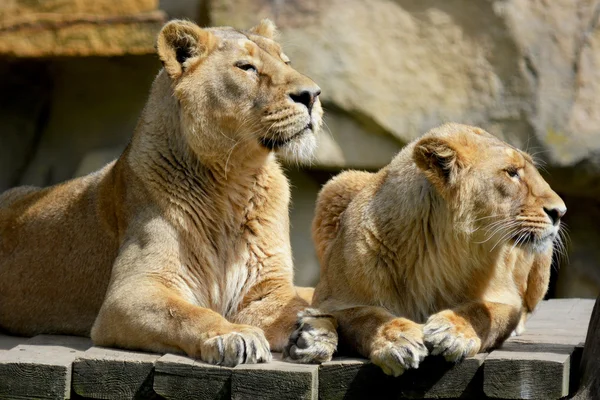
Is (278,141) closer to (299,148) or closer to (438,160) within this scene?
(299,148)

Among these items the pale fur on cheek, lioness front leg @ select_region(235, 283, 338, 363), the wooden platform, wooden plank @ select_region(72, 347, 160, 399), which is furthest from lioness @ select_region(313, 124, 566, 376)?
wooden plank @ select_region(72, 347, 160, 399)

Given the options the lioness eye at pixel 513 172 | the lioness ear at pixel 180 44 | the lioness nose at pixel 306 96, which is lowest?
the lioness eye at pixel 513 172

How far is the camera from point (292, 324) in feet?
15.9

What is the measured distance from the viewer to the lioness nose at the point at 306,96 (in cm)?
488


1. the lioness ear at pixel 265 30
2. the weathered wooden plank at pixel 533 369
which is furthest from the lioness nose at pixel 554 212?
the lioness ear at pixel 265 30

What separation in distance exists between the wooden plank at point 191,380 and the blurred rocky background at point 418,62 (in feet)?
13.6

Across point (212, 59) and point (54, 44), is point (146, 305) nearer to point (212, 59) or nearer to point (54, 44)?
point (212, 59)

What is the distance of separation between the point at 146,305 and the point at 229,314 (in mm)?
601

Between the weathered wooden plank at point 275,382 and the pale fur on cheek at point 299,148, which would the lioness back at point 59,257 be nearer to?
the pale fur on cheek at point 299,148

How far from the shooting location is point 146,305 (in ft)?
15.1

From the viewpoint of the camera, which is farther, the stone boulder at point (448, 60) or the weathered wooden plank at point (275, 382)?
the stone boulder at point (448, 60)

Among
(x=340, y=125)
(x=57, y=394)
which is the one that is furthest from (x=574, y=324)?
(x=340, y=125)

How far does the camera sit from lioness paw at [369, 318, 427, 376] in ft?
12.9

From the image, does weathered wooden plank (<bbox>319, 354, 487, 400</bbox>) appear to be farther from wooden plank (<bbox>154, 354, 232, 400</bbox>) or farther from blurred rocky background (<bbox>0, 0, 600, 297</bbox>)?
blurred rocky background (<bbox>0, 0, 600, 297</bbox>)
